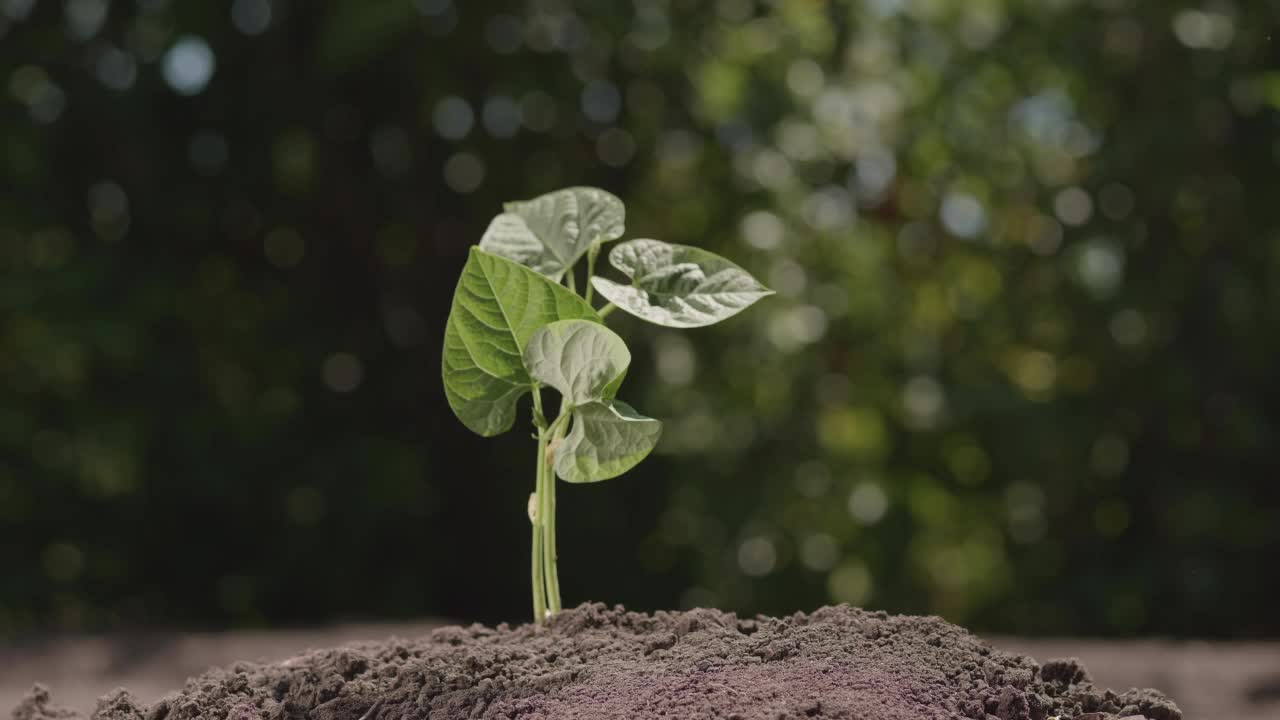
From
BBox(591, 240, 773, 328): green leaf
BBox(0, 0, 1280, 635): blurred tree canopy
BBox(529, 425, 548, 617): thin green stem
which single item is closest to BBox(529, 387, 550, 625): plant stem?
BBox(529, 425, 548, 617): thin green stem

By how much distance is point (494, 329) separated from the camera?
3.62 feet

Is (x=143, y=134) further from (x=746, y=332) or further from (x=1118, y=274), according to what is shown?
(x=1118, y=274)

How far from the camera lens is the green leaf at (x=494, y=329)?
42.2 inches

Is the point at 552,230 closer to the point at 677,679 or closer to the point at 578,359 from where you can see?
the point at 578,359

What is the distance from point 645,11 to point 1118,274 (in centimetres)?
165

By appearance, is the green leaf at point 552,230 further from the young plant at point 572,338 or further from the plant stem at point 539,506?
the plant stem at point 539,506

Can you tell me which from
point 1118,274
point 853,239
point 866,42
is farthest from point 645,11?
point 1118,274

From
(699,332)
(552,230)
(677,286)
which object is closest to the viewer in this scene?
(677,286)

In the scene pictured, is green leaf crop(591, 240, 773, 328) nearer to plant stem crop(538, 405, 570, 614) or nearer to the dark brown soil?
plant stem crop(538, 405, 570, 614)

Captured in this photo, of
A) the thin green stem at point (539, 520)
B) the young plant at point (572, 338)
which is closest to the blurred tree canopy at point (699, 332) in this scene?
the thin green stem at point (539, 520)

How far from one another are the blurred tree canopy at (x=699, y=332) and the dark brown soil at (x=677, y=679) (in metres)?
2.34

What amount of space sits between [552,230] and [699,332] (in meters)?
2.50

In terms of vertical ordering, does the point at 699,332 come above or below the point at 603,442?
above

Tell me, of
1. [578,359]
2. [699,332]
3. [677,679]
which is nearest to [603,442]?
[578,359]
